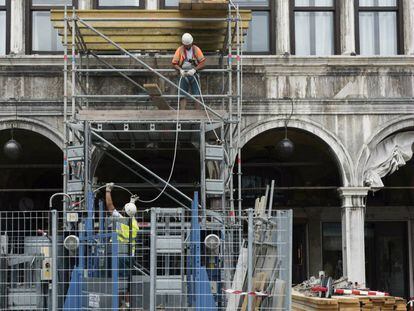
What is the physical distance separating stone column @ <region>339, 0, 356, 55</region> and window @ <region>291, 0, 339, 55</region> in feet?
0.76

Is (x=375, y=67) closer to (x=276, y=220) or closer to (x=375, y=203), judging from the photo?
(x=375, y=203)

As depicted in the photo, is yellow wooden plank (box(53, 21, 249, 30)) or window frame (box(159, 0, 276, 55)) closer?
yellow wooden plank (box(53, 21, 249, 30))

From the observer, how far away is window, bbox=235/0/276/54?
18.5 metres

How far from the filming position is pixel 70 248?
11.7m

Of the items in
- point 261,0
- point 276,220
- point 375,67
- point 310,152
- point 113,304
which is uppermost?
point 261,0

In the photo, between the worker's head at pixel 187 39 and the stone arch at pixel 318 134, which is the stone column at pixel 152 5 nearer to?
the worker's head at pixel 187 39

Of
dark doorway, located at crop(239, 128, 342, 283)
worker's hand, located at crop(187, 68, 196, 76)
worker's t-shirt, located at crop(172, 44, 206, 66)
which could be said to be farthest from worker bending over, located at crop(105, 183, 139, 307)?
dark doorway, located at crop(239, 128, 342, 283)

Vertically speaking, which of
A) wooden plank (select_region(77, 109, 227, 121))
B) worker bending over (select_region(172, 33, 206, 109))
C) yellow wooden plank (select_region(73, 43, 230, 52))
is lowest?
wooden plank (select_region(77, 109, 227, 121))

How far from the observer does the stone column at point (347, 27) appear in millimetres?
18172

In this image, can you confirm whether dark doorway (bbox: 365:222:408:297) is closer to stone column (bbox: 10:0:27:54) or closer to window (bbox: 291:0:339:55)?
window (bbox: 291:0:339:55)

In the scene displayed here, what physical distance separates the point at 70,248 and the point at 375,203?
40.6ft

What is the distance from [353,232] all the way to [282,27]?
171 inches

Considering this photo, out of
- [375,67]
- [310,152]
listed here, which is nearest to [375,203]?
[310,152]

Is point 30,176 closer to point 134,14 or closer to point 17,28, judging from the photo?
point 17,28
